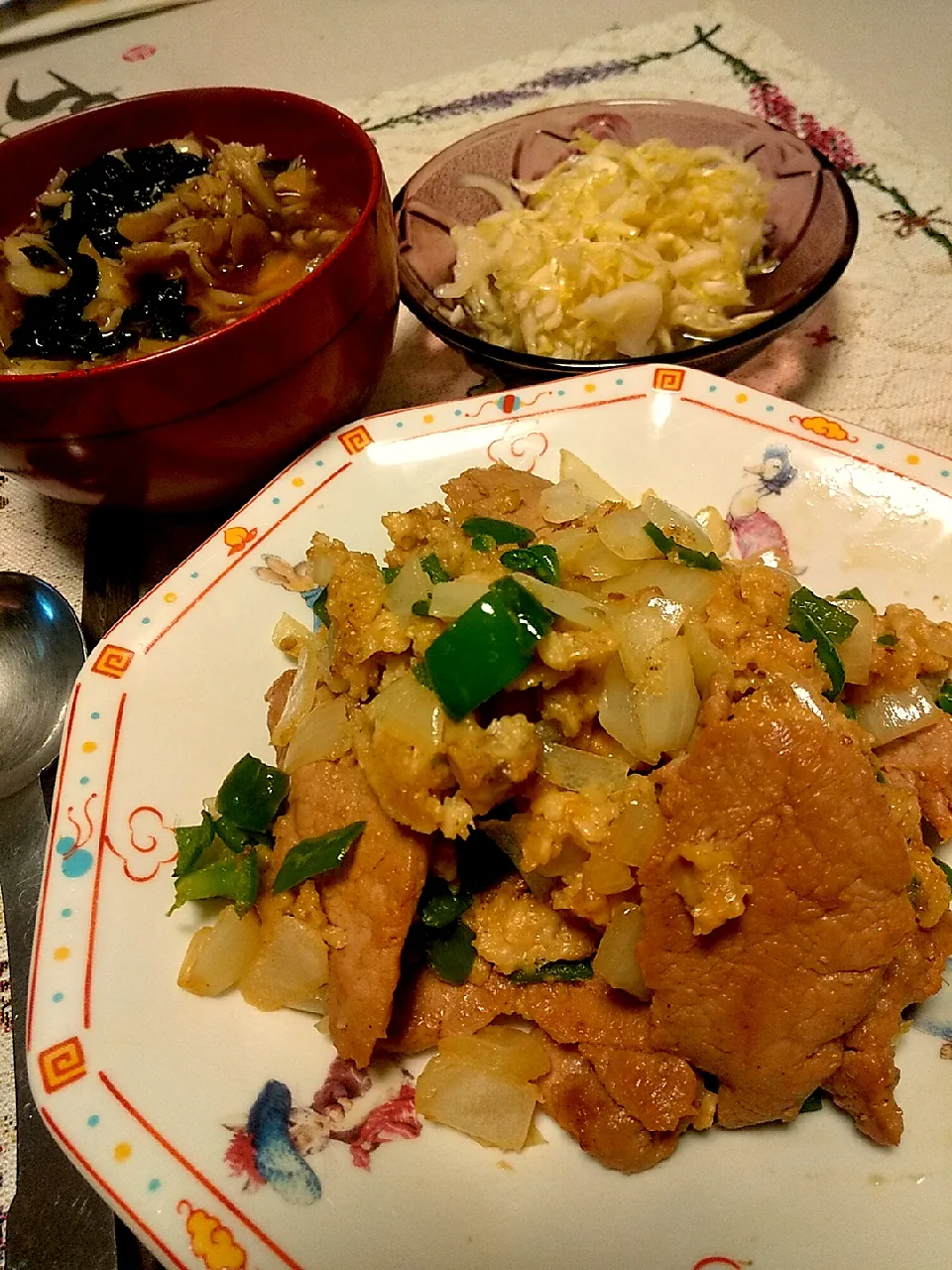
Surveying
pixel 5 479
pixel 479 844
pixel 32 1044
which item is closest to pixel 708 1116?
pixel 479 844

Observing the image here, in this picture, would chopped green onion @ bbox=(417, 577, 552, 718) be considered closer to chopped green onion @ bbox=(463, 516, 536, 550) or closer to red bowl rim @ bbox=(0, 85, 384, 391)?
chopped green onion @ bbox=(463, 516, 536, 550)

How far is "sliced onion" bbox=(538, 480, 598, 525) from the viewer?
208 centimetres

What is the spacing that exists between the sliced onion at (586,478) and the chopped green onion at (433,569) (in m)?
0.57

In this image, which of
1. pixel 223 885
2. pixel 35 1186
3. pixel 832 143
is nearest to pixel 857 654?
pixel 223 885

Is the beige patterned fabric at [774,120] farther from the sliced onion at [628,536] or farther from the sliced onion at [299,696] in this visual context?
the sliced onion at [628,536]

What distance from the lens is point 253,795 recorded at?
1940mm

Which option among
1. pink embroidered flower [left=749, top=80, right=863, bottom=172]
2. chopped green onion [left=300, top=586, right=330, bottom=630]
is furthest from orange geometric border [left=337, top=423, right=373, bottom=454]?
pink embroidered flower [left=749, top=80, right=863, bottom=172]

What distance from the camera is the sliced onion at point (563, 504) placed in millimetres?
2082

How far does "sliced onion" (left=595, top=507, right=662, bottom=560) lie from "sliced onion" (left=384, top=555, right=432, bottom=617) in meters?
0.37

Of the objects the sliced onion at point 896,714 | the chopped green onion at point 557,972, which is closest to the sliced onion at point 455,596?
the chopped green onion at point 557,972

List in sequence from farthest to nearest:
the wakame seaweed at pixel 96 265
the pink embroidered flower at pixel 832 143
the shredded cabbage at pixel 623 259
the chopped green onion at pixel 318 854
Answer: the pink embroidered flower at pixel 832 143
the shredded cabbage at pixel 623 259
the wakame seaweed at pixel 96 265
the chopped green onion at pixel 318 854

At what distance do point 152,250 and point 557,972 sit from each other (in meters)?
2.12

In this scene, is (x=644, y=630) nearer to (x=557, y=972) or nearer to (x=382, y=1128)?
(x=557, y=972)

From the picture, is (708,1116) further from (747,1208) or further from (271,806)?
(271,806)
